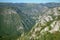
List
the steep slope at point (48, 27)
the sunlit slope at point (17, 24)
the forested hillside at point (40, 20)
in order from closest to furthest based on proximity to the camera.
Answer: the forested hillside at point (40, 20) → the steep slope at point (48, 27) → the sunlit slope at point (17, 24)

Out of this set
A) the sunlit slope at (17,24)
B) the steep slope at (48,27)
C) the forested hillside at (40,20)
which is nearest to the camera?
the forested hillside at (40,20)

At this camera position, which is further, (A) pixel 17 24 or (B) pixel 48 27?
(B) pixel 48 27

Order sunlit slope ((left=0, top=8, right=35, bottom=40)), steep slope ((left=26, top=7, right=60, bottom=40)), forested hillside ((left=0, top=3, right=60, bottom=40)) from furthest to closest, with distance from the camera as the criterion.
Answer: sunlit slope ((left=0, top=8, right=35, bottom=40)), steep slope ((left=26, top=7, right=60, bottom=40)), forested hillside ((left=0, top=3, right=60, bottom=40))

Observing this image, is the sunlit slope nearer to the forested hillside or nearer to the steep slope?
the forested hillside

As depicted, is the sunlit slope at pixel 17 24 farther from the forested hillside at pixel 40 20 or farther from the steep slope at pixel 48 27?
the steep slope at pixel 48 27

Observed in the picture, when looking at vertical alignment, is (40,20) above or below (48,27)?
above

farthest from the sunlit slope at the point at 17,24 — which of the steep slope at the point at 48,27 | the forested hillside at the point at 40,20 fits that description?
the steep slope at the point at 48,27

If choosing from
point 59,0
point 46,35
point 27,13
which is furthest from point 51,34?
point 59,0

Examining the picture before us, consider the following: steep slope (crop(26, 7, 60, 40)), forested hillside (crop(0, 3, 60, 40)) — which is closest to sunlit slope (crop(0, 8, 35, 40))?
forested hillside (crop(0, 3, 60, 40))

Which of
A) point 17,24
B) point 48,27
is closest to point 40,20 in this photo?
point 48,27

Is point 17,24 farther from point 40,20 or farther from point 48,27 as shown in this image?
point 40,20

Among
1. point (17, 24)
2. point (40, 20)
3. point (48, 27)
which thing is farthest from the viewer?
point (48, 27)

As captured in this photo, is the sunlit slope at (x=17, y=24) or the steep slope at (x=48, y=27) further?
the sunlit slope at (x=17, y=24)
